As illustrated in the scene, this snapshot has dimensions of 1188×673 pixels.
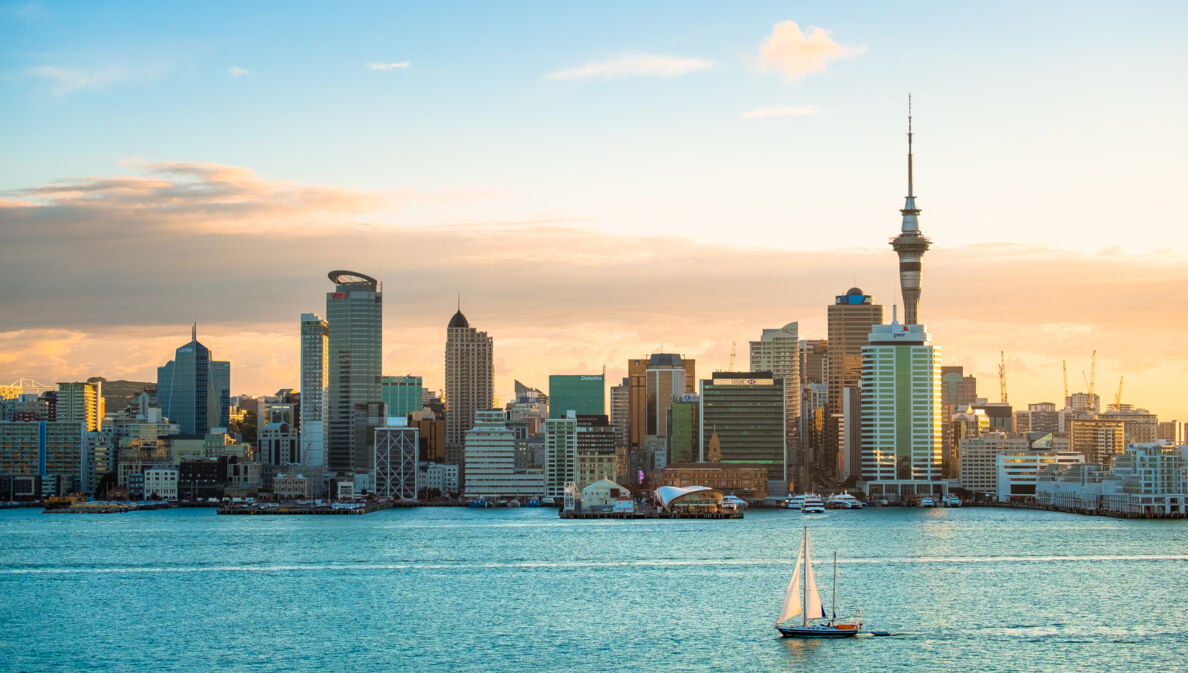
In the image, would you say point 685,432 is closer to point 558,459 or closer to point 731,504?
point 558,459

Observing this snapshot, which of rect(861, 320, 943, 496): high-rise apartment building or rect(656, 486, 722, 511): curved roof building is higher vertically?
rect(861, 320, 943, 496): high-rise apartment building

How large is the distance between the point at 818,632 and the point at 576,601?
13562 millimetres

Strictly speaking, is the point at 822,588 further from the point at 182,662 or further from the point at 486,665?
the point at 182,662

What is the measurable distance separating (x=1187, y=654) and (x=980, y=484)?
14424 cm

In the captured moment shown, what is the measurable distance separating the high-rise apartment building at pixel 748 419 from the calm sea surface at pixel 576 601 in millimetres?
64906

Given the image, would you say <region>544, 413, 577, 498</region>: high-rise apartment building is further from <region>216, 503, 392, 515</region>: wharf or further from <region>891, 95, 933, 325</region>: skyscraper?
<region>891, 95, 933, 325</region>: skyscraper

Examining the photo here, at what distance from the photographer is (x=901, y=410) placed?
181125mm

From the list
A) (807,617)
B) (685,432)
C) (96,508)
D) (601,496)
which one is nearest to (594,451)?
(685,432)

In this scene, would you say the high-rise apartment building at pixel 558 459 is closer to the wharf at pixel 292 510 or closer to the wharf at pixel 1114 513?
the wharf at pixel 292 510

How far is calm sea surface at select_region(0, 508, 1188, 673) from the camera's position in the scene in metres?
49.4

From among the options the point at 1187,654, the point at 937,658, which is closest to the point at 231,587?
the point at 937,658

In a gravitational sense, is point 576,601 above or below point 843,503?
above

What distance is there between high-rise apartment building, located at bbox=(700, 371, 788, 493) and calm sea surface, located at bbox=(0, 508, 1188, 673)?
6491cm

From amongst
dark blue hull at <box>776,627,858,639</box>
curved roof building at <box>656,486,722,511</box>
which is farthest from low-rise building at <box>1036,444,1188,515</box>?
dark blue hull at <box>776,627,858,639</box>
